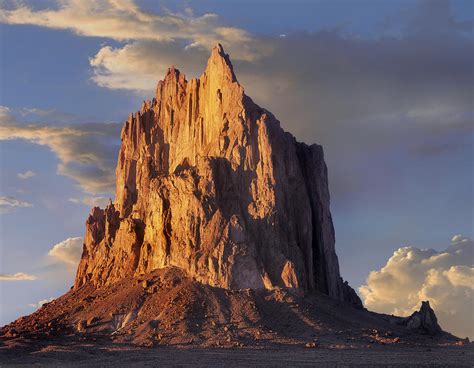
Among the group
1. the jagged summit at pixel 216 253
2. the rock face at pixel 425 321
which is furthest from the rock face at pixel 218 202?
the rock face at pixel 425 321

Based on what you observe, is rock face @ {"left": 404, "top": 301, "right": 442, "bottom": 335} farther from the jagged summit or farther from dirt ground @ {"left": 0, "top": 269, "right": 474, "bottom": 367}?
dirt ground @ {"left": 0, "top": 269, "right": 474, "bottom": 367}

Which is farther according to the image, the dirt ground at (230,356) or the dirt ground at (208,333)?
the dirt ground at (208,333)

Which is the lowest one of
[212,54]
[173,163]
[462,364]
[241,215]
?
[462,364]

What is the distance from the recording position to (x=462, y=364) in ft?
234

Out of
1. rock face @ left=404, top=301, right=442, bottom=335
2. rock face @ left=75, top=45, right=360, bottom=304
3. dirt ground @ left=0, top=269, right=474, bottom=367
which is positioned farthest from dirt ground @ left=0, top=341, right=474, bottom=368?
rock face @ left=404, top=301, right=442, bottom=335

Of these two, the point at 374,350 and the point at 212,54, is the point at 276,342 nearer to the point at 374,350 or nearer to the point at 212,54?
the point at 374,350

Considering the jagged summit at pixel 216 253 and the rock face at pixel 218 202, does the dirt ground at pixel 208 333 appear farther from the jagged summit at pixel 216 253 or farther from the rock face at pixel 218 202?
the rock face at pixel 218 202

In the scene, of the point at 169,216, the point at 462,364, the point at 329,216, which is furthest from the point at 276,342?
the point at 329,216

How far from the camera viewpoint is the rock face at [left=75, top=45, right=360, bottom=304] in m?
99.3

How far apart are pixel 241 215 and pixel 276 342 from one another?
20833 mm

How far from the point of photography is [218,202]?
10306 cm

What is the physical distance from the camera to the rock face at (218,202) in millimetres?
99312

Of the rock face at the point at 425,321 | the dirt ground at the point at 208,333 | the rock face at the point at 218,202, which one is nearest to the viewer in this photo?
the dirt ground at the point at 208,333

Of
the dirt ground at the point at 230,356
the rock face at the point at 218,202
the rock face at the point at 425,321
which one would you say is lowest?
the dirt ground at the point at 230,356
